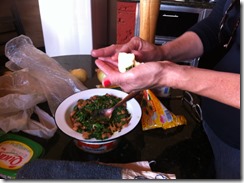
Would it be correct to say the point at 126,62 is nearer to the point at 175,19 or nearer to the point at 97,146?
the point at 97,146

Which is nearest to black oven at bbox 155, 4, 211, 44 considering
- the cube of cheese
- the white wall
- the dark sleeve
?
the white wall

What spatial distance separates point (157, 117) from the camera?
805 mm

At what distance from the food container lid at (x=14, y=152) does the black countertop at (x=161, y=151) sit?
26 millimetres

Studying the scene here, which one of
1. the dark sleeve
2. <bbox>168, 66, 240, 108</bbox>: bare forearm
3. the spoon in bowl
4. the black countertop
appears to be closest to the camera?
<bbox>168, 66, 240, 108</bbox>: bare forearm

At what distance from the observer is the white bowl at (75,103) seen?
0.68 meters

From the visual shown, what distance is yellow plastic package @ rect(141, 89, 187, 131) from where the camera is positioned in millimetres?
796

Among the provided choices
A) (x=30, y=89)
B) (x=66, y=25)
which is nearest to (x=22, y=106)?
(x=30, y=89)

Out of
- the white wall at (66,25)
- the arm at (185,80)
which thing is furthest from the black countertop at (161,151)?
the white wall at (66,25)

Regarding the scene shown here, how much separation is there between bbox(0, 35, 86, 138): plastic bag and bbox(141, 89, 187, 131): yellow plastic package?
28 centimetres

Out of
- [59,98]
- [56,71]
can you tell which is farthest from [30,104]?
[56,71]

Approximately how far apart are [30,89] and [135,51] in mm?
404

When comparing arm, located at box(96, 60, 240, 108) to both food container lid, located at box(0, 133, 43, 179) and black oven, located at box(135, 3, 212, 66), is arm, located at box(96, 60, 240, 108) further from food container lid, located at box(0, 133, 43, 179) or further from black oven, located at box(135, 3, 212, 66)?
black oven, located at box(135, 3, 212, 66)

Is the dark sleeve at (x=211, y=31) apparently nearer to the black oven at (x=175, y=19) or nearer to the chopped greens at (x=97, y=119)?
the chopped greens at (x=97, y=119)

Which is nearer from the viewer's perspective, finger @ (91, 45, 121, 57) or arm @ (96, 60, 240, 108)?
arm @ (96, 60, 240, 108)
